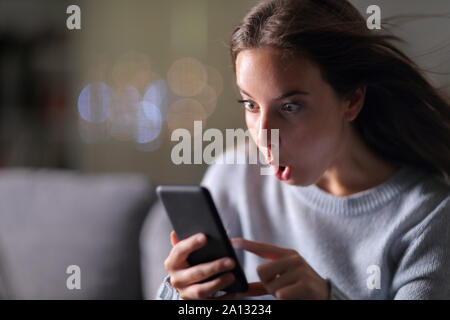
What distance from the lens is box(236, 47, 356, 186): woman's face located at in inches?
20.2

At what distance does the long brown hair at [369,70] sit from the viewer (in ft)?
1.72

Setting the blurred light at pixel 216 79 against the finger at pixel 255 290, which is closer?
the finger at pixel 255 290

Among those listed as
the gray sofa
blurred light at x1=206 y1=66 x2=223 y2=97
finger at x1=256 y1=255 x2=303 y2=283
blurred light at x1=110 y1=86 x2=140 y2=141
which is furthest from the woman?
blurred light at x1=110 y1=86 x2=140 y2=141

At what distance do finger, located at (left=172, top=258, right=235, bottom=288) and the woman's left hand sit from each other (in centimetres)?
3

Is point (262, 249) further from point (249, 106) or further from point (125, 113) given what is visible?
point (125, 113)

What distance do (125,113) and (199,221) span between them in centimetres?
134

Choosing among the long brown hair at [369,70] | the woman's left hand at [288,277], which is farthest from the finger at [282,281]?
the long brown hair at [369,70]

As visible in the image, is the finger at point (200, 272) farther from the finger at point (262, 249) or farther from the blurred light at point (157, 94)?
the blurred light at point (157, 94)

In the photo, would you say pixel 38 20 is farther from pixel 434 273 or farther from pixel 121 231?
pixel 434 273

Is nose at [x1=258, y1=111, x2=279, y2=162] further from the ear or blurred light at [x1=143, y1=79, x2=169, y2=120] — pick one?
blurred light at [x1=143, y1=79, x2=169, y2=120]

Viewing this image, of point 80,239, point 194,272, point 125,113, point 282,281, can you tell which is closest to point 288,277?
point 282,281

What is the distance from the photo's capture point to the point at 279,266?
1.88 feet

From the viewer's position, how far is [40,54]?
2617 millimetres

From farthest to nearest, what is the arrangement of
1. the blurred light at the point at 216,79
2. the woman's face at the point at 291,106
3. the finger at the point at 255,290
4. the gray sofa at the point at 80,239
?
the gray sofa at the point at 80,239 < the blurred light at the point at 216,79 < the finger at the point at 255,290 < the woman's face at the point at 291,106
